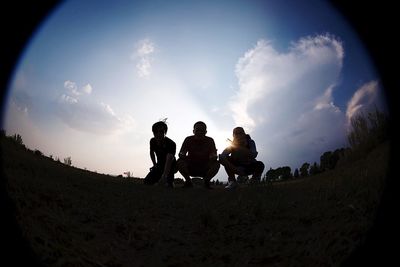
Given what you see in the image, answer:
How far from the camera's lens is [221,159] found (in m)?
9.55

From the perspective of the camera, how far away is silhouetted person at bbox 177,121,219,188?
9859 mm

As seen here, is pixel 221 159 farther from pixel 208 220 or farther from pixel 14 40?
pixel 14 40

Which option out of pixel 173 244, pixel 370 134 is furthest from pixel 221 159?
pixel 173 244

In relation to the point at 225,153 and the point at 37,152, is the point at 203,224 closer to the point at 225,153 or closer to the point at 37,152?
the point at 225,153

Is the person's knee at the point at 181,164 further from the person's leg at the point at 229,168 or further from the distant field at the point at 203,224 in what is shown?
the distant field at the point at 203,224

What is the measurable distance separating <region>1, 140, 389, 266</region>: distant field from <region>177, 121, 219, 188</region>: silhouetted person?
3032mm

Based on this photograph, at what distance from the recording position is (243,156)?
381 inches

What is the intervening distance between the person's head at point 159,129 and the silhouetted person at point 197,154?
726mm

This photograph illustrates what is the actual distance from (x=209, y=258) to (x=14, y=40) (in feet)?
10.3

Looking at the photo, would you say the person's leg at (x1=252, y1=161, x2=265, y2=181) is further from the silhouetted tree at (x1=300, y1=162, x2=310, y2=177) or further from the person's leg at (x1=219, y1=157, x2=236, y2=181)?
the silhouetted tree at (x1=300, y1=162, x2=310, y2=177)

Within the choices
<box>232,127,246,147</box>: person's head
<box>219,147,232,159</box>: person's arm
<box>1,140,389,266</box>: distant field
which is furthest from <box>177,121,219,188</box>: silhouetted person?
<box>1,140,389,266</box>: distant field

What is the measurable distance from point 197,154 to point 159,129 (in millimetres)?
1388

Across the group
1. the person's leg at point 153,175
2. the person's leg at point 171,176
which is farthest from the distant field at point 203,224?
the person's leg at point 153,175

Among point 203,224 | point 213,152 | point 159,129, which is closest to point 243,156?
point 213,152
